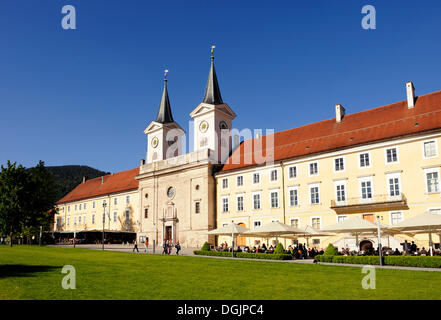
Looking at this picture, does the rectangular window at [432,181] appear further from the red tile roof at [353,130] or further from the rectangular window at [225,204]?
the rectangular window at [225,204]

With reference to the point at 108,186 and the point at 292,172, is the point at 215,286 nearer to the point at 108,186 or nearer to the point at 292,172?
the point at 292,172

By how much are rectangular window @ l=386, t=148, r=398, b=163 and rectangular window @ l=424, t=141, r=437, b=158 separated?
8.07 ft

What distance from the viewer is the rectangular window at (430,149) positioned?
3317 centimetres

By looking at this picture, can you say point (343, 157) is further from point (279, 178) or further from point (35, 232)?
point (35, 232)

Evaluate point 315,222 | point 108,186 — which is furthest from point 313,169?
point 108,186

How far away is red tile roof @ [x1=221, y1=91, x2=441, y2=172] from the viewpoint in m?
35.8

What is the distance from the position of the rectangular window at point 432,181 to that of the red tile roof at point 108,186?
143 ft

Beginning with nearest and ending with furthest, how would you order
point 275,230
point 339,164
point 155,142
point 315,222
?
point 275,230 < point 339,164 < point 315,222 < point 155,142

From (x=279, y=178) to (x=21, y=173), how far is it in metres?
33.0

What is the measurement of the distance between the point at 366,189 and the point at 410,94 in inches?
Result: 425

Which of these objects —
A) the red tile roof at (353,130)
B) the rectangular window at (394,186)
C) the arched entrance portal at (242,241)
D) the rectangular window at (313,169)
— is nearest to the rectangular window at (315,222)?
the rectangular window at (313,169)

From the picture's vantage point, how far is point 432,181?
108 feet
